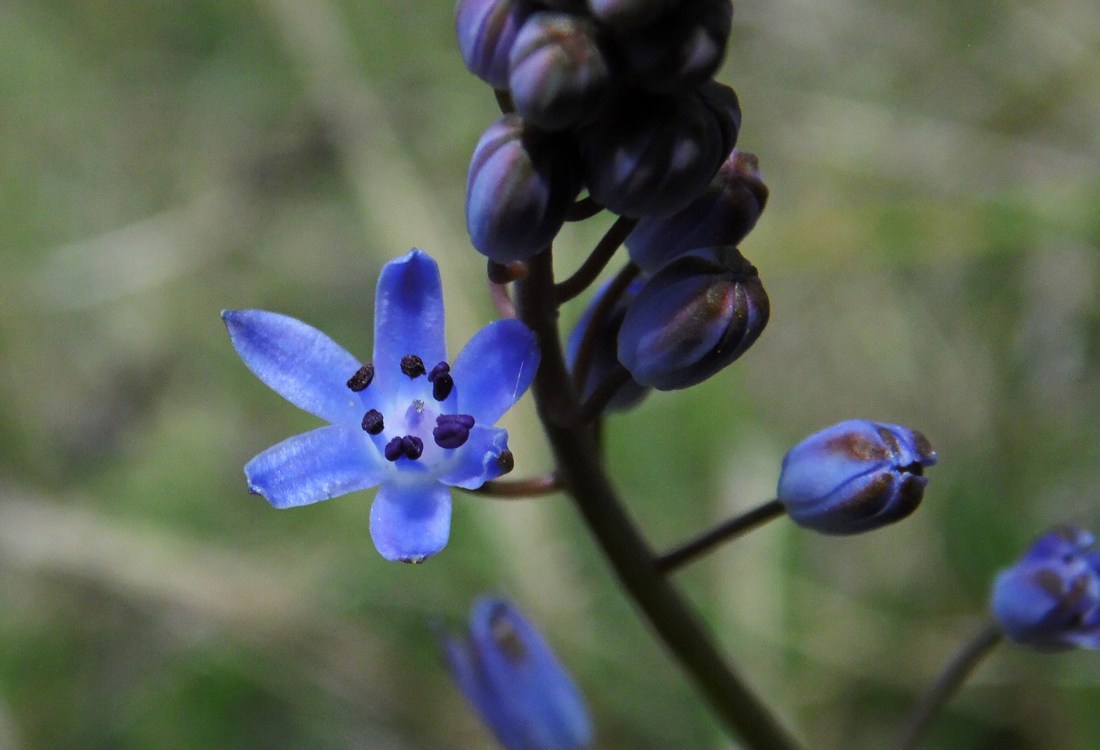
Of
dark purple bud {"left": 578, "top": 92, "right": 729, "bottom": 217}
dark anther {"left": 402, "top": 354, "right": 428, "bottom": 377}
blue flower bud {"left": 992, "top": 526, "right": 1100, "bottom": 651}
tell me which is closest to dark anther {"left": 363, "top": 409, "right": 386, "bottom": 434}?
dark anther {"left": 402, "top": 354, "right": 428, "bottom": 377}

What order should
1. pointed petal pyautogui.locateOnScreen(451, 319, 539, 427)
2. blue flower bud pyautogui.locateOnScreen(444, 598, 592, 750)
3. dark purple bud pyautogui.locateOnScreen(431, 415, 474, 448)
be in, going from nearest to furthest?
1. pointed petal pyautogui.locateOnScreen(451, 319, 539, 427)
2. dark purple bud pyautogui.locateOnScreen(431, 415, 474, 448)
3. blue flower bud pyautogui.locateOnScreen(444, 598, 592, 750)

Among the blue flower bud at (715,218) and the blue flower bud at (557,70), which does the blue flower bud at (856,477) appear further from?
the blue flower bud at (557,70)

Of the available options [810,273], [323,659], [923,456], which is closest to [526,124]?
[923,456]

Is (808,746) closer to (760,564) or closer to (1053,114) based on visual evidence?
(760,564)

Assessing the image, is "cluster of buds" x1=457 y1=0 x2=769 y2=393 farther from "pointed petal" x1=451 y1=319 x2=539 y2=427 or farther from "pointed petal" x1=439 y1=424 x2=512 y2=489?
"pointed petal" x1=439 y1=424 x2=512 y2=489

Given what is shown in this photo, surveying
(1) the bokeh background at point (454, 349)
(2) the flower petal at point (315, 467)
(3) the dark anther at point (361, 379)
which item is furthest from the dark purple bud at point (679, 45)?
(1) the bokeh background at point (454, 349)

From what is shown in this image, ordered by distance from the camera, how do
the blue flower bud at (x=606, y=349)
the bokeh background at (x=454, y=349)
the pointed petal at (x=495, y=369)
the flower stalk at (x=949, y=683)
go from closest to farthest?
the pointed petal at (x=495, y=369) → the blue flower bud at (x=606, y=349) → the flower stalk at (x=949, y=683) → the bokeh background at (x=454, y=349)
